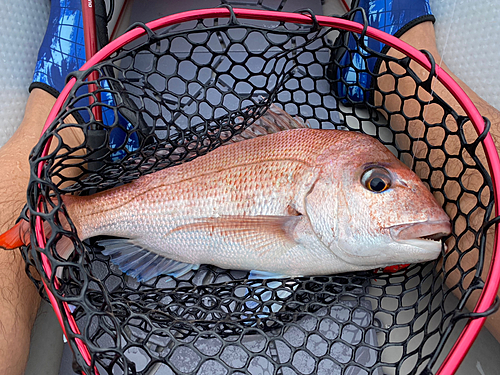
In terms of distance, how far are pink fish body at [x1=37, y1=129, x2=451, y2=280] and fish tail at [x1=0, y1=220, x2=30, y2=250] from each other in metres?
0.21

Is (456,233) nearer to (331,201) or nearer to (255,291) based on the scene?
(331,201)

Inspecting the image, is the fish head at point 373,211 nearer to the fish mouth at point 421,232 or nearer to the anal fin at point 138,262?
the fish mouth at point 421,232

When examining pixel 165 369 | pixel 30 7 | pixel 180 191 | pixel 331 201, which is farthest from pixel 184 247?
pixel 30 7

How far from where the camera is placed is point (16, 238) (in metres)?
1.04

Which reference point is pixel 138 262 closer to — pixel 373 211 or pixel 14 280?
pixel 14 280

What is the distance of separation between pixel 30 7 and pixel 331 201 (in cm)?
194

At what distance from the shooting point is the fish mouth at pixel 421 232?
1063 millimetres

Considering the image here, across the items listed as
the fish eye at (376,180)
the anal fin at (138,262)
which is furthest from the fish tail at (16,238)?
the fish eye at (376,180)

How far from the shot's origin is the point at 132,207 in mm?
1302

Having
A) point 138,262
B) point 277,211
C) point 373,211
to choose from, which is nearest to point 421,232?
point 373,211

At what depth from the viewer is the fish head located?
1071mm

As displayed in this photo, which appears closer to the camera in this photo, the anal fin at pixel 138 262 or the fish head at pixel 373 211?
the fish head at pixel 373 211

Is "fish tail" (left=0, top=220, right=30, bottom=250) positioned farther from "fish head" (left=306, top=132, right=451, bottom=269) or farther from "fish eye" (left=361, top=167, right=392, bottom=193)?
"fish eye" (left=361, top=167, right=392, bottom=193)

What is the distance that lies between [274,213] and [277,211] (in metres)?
0.01
